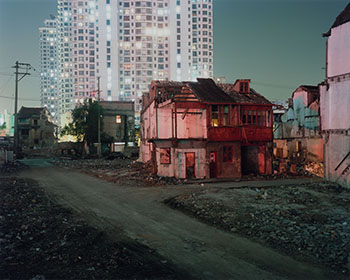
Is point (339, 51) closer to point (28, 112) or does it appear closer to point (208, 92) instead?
point (208, 92)

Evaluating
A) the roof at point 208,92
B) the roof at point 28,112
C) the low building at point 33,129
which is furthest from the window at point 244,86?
the roof at point 28,112

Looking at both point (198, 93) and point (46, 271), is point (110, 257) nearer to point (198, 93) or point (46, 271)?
point (46, 271)

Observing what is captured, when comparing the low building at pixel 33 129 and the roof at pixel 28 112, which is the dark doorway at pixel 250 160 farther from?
the roof at pixel 28 112

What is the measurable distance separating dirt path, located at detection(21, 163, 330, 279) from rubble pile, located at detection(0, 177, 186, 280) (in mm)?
677

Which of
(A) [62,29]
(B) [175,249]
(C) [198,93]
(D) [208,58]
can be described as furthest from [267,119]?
(A) [62,29]

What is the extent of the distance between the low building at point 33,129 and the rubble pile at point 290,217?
72.3 metres

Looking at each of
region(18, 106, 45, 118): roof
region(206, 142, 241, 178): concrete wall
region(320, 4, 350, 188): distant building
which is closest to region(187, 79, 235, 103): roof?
region(206, 142, 241, 178): concrete wall

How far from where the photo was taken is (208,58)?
491ft

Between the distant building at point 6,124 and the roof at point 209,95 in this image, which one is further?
the distant building at point 6,124

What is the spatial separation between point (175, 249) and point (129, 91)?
12874 centimetres

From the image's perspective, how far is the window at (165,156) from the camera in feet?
83.6

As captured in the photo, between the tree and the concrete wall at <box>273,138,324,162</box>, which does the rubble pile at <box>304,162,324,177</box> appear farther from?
the tree

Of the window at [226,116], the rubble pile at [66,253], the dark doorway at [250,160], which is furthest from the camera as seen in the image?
the dark doorway at [250,160]

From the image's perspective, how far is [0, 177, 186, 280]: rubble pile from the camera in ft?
23.4
